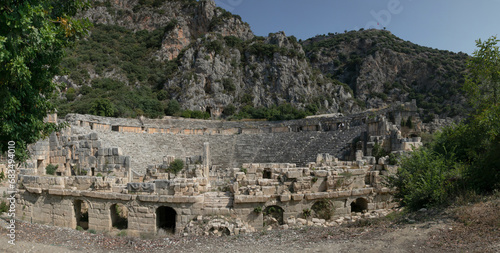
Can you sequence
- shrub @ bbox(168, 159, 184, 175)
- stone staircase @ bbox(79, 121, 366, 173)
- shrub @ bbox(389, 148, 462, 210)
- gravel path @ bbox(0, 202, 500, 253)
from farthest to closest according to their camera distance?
stone staircase @ bbox(79, 121, 366, 173) → shrub @ bbox(168, 159, 184, 175) → shrub @ bbox(389, 148, 462, 210) → gravel path @ bbox(0, 202, 500, 253)

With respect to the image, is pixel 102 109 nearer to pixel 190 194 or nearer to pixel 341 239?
pixel 190 194

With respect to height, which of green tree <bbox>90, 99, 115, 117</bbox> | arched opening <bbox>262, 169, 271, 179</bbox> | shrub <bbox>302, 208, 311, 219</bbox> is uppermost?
green tree <bbox>90, 99, 115, 117</bbox>

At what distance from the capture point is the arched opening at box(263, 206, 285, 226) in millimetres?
10922

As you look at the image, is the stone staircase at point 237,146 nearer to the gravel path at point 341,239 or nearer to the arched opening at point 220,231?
the arched opening at point 220,231

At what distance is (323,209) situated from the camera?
11516 mm

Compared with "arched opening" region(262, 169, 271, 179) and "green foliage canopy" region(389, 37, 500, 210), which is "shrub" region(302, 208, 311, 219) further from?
"green foliage canopy" region(389, 37, 500, 210)

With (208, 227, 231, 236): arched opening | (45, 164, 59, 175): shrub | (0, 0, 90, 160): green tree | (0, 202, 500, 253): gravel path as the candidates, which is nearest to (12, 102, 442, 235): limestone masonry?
(208, 227, 231, 236): arched opening

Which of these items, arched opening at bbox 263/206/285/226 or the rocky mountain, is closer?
arched opening at bbox 263/206/285/226

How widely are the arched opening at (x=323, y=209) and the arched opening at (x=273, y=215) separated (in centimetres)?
142

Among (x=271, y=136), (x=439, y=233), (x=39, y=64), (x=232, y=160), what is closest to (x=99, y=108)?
(x=232, y=160)

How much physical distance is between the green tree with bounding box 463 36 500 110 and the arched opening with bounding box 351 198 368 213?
577cm

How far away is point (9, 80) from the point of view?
5.79 m

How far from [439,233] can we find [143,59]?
217 feet

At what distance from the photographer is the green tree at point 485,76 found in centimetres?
846
